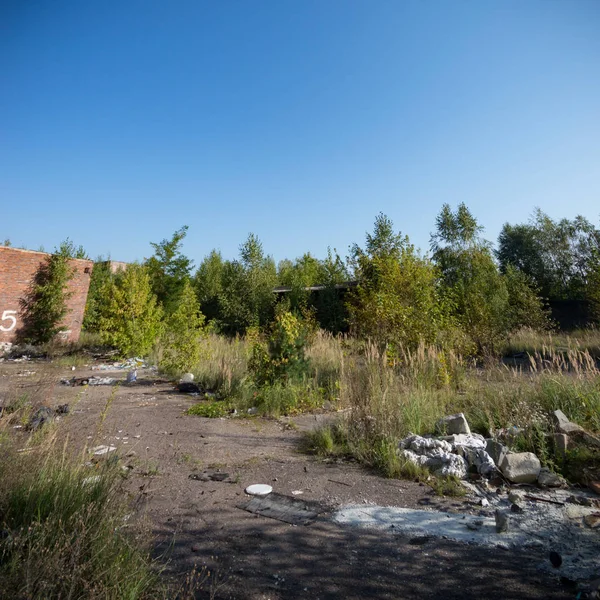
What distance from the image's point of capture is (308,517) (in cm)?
322

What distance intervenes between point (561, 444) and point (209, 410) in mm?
5184

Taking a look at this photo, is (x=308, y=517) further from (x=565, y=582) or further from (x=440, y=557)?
(x=565, y=582)

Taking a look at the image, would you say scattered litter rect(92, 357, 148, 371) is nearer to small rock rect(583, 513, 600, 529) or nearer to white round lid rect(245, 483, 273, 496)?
white round lid rect(245, 483, 273, 496)

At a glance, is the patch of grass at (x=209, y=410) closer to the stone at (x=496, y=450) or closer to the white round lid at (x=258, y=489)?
the white round lid at (x=258, y=489)

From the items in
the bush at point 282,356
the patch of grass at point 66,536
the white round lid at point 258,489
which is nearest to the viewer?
the patch of grass at point 66,536

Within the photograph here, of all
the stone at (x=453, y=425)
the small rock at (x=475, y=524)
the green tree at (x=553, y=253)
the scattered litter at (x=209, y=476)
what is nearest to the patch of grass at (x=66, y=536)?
the scattered litter at (x=209, y=476)

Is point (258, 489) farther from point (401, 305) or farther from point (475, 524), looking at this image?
point (401, 305)

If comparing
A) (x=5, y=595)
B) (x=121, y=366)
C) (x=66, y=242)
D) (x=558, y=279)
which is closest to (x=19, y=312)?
(x=66, y=242)

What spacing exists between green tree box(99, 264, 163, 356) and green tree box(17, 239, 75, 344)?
15.6 ft

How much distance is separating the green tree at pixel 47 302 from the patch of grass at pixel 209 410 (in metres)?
12.8

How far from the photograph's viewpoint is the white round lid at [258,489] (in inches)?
145

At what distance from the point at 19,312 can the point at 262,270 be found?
11.7 metres

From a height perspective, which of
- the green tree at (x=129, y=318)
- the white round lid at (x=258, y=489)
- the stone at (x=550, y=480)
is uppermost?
the green tree at (x=129, y=318)

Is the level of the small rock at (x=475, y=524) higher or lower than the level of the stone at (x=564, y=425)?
lower
